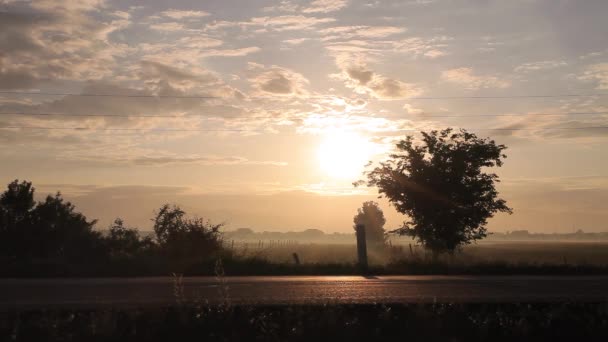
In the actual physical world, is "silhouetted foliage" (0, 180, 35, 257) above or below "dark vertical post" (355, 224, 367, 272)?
above

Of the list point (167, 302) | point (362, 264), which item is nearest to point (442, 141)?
point (362, 264)

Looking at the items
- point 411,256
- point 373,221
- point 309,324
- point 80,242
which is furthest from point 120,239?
point 373,221

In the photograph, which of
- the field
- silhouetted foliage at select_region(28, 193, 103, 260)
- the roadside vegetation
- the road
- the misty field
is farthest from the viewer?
silhouetted foliage at select_region(28, 193, 103, 260)

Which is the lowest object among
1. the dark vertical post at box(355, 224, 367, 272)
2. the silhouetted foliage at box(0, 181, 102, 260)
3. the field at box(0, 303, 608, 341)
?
the field at box(0, 303, 608, 341)

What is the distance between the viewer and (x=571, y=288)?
13.8 metres

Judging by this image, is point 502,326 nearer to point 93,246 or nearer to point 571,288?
point 571,288

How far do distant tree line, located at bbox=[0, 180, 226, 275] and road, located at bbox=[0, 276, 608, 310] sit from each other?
206 inches

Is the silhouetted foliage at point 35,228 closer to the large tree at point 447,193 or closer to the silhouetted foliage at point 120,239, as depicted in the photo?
the silhouetted foliage at point 120,239

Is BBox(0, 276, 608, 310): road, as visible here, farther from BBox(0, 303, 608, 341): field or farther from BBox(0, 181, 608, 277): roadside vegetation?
BBox(0, 181, 608, 277): roadside vegetation

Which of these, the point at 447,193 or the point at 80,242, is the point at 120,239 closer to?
the point at 80,242

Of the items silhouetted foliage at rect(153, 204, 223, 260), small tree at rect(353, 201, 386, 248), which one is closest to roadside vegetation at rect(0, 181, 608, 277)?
silhouetted foliage at rect(153, 204, 223, 260)

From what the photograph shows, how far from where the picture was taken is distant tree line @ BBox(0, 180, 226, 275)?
1989 centimetres

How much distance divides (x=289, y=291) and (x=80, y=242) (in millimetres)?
25785

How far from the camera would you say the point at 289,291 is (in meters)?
12.7
